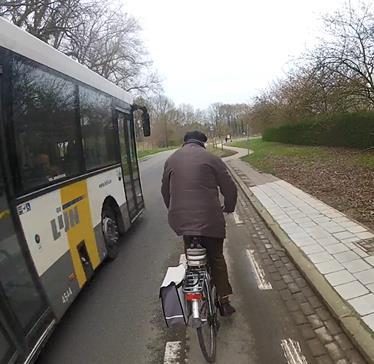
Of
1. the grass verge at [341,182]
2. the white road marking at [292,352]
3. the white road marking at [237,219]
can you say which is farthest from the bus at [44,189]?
the grass verge at [341,182]

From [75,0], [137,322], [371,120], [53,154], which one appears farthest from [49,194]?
[75,0]

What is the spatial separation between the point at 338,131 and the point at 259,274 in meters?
19.6

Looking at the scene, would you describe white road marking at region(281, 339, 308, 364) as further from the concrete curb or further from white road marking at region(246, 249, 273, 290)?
white road marking at region(246, 249, 273, 290)

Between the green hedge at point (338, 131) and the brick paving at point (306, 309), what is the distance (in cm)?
1478

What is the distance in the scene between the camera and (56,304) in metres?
3.67

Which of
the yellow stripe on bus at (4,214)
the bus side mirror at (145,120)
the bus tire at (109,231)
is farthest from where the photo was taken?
the bus side mirror at (145,120)

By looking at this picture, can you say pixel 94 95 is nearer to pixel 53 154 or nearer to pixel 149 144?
pixel 53 154

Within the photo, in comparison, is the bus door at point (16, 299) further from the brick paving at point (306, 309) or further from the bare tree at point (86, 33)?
the bare tree at point (86, 33)

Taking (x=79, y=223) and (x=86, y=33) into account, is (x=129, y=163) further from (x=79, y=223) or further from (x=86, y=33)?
(x=86, y=33)

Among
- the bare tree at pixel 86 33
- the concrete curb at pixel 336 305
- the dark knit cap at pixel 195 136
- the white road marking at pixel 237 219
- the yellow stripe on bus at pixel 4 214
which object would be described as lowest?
the white road marking at pixel 237 219

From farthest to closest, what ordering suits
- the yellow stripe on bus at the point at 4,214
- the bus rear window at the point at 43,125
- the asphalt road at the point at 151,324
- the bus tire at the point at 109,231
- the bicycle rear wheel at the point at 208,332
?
the bus tire at the point at 109,231 < the bus rear window at the point at 43,125 < the asphalt road at the point at 151,324 < the bicycle rear wheel at the point at 208,332 < the yellow stripe on bus at the point at 4,214

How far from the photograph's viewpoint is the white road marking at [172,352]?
11.0 feet

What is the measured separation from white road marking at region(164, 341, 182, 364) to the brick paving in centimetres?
115

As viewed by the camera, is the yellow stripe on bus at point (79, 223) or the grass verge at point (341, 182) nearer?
the yellow stripe on bus at point (79, 223)
